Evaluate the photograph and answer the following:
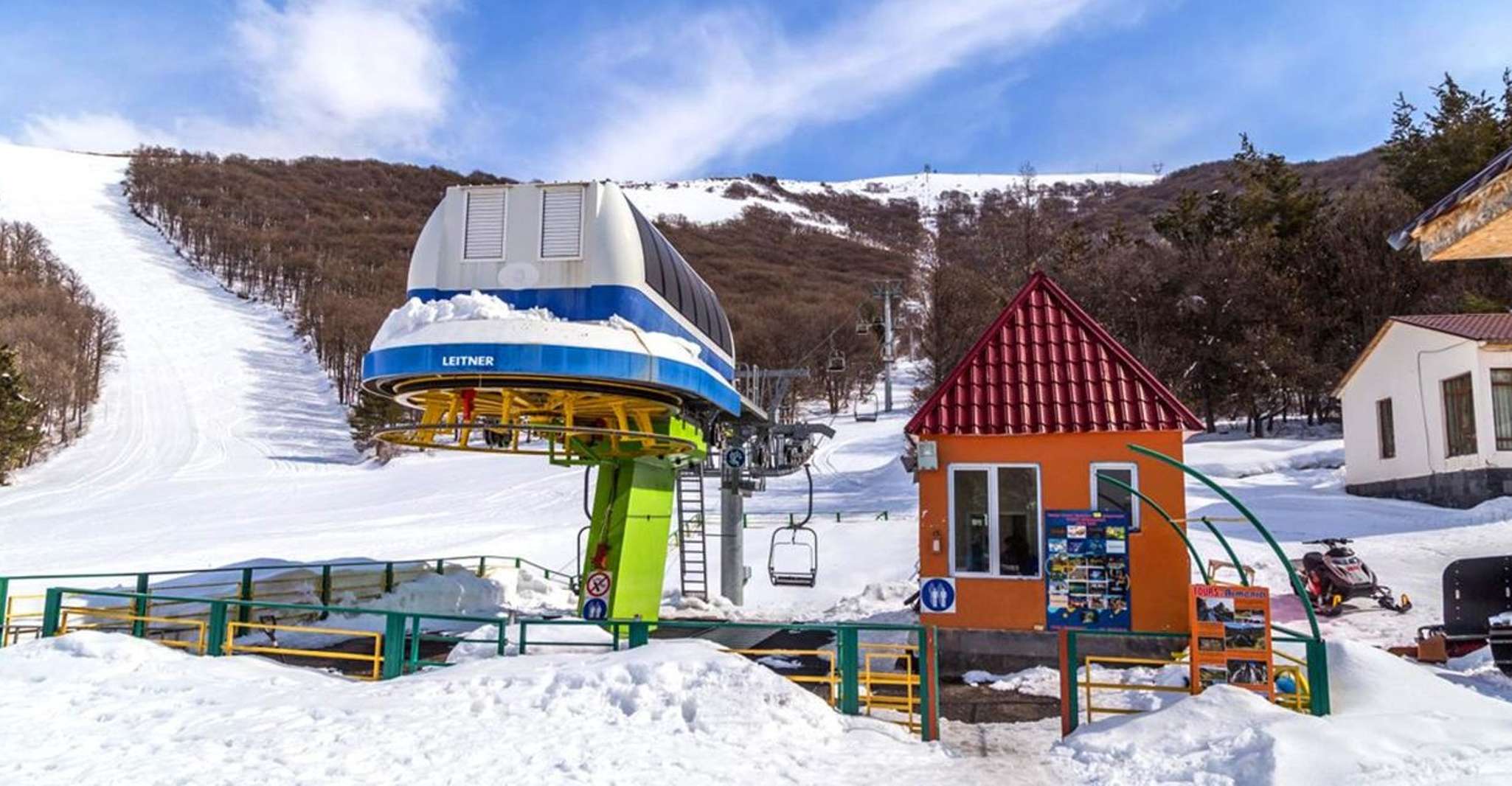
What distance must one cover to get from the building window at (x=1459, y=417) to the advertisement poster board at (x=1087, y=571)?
16.3 metres

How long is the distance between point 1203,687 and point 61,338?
74.1 meters

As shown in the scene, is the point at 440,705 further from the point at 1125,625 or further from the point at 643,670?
the point at 1125,625

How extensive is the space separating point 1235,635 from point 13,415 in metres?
53.0

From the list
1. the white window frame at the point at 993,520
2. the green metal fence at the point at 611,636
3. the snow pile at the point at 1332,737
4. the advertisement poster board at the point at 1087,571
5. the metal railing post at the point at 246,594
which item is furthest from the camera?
the metal railing post at the point at 246,594

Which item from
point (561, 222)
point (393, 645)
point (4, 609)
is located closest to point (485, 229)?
point (561, 222)

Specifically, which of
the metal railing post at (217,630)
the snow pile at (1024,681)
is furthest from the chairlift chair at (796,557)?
the metal railing post at (217,630)

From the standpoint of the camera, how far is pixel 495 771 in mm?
7445

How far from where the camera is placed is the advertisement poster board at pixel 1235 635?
9062mm

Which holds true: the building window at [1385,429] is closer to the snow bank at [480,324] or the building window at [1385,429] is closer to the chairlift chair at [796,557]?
the chairlift chair at [796,557]

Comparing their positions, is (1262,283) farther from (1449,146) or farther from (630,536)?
(630,536)

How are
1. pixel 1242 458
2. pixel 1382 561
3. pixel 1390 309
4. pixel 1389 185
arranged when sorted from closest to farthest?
pixel 1382 561 < pixel 1242 458 < pixel 1390 309 < pixel 1389 185

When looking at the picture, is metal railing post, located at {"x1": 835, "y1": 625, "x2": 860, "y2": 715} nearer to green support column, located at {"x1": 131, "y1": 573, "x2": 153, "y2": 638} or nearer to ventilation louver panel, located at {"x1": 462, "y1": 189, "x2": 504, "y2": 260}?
ventilation louver panel, located at {"x1": 462, "y1": 189, "x2": 504, "y2": 260}

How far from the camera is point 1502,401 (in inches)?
876

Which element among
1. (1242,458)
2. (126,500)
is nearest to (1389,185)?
(1242,458)
